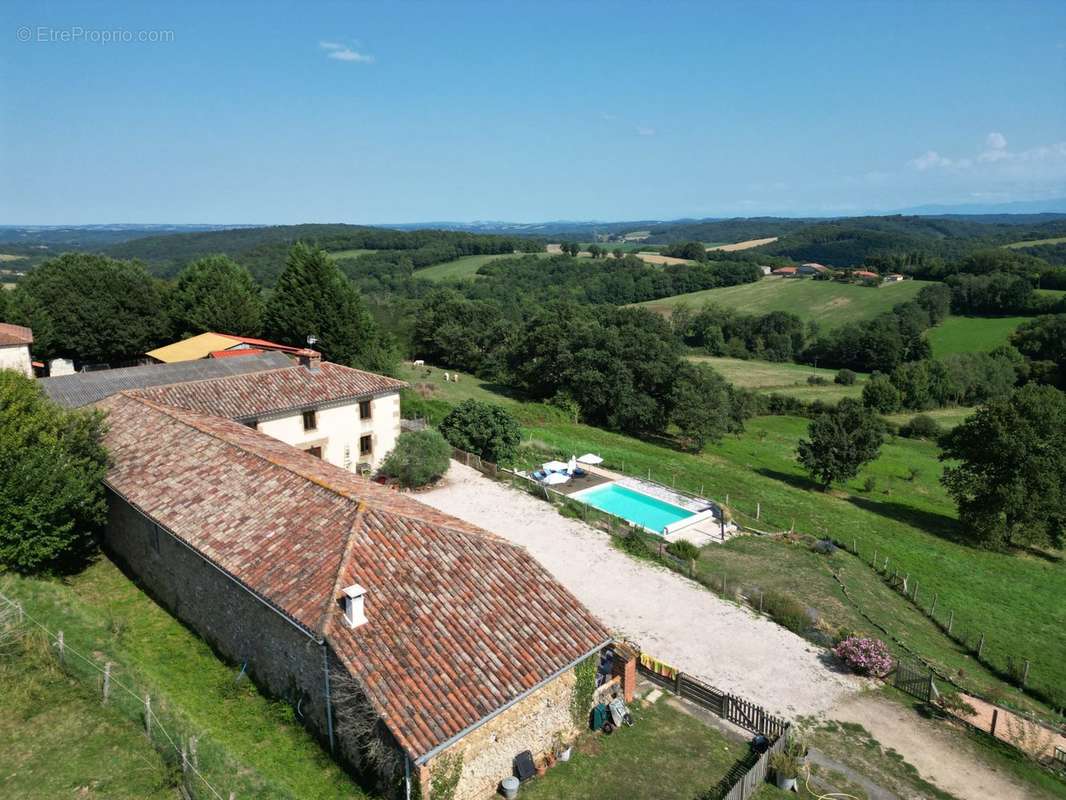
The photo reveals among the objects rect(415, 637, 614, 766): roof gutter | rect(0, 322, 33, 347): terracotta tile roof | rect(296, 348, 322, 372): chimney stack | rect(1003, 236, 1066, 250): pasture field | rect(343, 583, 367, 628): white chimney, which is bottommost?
rect(415, 637, 614, 766): roof gutter

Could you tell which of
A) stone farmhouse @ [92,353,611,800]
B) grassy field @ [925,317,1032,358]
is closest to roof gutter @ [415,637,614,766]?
stone farmhouse @ [92,353,611,800]

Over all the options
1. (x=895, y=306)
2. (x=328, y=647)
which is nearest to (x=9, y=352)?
(x=328, y=647)

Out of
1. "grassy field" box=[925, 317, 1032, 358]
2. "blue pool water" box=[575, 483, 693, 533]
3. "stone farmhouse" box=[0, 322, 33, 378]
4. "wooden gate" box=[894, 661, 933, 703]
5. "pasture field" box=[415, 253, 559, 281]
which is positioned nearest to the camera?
"wooden gate" box=[894, 661, 933, 703]

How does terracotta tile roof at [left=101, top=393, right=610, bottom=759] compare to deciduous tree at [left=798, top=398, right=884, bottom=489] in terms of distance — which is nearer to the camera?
terracotta tile roof at [left=101, top=393, right=610, bottom=759]

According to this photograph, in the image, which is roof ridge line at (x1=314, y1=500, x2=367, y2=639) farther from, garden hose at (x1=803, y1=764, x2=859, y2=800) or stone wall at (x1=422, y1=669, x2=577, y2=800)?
garden hose at (x1=803, y1=764, x2=859, y2=800)

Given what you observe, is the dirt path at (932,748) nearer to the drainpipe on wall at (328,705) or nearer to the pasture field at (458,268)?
the drainpipe on wall at (328,705)

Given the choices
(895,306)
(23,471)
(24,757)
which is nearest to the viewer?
(24,757)

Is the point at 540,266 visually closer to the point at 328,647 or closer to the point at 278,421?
the point at 278,421
